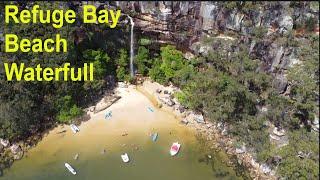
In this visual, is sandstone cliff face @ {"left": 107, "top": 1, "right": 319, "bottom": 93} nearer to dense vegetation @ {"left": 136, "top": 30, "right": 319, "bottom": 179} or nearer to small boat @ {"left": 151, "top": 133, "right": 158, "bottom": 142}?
dense vegetation @ {"left": 136, "top": 30, "right": 319, "bottom": 179}

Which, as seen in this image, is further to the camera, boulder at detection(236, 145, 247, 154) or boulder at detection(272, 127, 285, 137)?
boulder at detection(236, 145, 247, 154)

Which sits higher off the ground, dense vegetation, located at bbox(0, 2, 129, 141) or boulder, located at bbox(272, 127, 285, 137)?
dense vegetation, located at bbox(0, 2, 129, 141)

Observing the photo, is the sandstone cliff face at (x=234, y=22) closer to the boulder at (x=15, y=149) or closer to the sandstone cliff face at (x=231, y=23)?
the sandstone cliff face at (x=231, y=23)

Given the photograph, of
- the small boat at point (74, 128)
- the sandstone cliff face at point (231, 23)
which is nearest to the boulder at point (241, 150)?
the sandstone cliff face at point (231, 23)

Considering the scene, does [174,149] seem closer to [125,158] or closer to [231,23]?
[125,158]

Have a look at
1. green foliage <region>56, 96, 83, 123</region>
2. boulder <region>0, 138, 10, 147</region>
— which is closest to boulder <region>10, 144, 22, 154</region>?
boulder <region>0, 138, 10, 147</region>

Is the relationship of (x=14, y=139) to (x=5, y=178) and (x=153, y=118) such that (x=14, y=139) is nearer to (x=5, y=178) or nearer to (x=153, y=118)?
(x=5, y=178)

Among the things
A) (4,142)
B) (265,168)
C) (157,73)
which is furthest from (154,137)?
(4,142)

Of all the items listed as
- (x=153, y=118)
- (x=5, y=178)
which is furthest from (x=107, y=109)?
(x=5, y=178)
